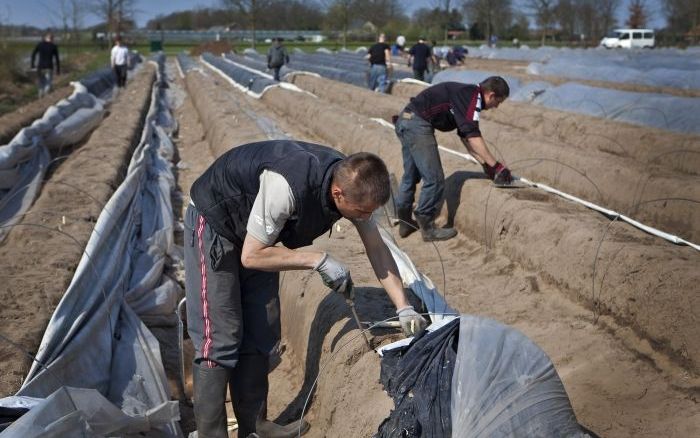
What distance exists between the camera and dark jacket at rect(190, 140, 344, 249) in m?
3.21

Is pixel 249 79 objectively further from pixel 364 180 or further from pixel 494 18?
pixel 494 18

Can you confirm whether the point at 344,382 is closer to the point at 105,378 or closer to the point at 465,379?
the point at 465,379

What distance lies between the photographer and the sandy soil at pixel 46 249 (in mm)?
4367

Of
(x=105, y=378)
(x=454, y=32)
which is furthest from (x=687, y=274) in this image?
(x=454, y=32)

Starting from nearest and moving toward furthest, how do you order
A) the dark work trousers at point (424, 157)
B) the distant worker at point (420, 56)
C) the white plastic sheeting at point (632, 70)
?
the dark work trousers at point (424, 157) → the white plastic sheeting at point (632, 70) → the distant worker at point (420, 56)

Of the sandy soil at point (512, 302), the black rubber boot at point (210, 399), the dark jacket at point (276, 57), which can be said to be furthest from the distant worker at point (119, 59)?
the black rubber boot at point (210, 399)

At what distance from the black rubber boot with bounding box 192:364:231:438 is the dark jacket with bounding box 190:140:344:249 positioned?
Result: 2.12ft

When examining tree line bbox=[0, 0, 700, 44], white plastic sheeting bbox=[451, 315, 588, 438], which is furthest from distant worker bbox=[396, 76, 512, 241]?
tree line bbox=[0, 0, 700, 44]

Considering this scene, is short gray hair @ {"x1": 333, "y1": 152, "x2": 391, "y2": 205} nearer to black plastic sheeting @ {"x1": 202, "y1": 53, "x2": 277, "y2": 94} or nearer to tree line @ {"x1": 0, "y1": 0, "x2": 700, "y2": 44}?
black plastic sheeting @ {"x1": 202, "y1": 53, "x2": 277, "y2": 94}

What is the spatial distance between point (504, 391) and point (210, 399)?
4.93 feet

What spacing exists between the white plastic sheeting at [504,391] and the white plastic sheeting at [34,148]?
4.49 meters

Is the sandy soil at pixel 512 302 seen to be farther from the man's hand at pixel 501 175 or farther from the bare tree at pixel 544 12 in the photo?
the bare tree at pixel 544 12

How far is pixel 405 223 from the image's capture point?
24.7 feet

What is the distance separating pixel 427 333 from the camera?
3.33 m
